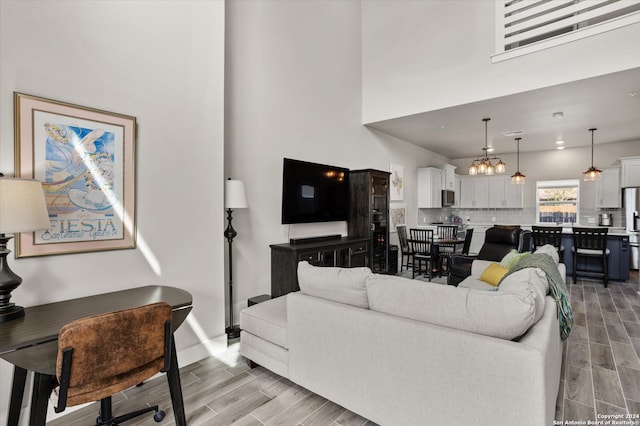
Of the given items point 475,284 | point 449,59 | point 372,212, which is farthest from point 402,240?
point 449,59

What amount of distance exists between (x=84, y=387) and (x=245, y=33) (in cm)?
377

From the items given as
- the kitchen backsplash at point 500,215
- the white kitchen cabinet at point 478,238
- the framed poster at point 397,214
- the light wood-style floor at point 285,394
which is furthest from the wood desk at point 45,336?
the white kitchen cabinet at point 478,238

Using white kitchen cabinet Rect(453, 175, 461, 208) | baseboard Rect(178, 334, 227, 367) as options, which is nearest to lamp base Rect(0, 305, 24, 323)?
baseboard Rect(178, 334, 227, 367)

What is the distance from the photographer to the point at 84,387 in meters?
1.57

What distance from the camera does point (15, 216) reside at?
171cm

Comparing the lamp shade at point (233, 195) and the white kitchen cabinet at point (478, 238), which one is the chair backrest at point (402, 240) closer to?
the white kitchen cabinet at point (478, 238)

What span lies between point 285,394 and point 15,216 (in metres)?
2.00

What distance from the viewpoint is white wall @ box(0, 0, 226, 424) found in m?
2.08

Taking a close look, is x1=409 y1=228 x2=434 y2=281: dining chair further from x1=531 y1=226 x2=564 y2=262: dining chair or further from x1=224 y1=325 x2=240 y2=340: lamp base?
x1=224 y1=325 x2=240 y2=340: lamp base

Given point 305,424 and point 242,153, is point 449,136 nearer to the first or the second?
point 242,153

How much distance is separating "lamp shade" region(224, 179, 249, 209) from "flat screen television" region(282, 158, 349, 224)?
0.97 m

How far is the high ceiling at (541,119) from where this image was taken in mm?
4270

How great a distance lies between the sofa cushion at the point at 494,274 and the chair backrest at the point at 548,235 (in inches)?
133

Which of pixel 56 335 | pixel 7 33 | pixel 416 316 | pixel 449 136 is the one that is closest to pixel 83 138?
pixel 7 33
